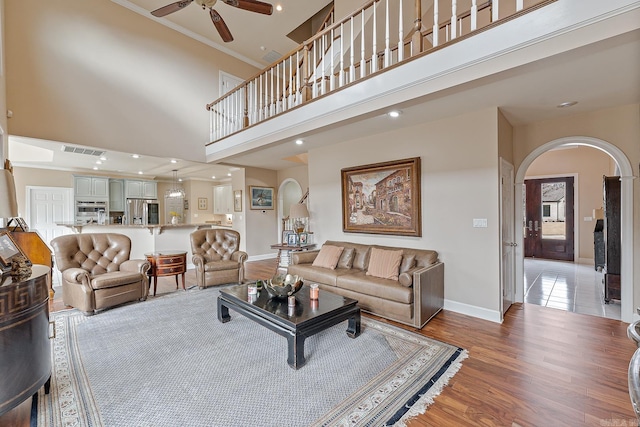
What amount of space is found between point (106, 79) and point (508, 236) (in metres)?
7.25

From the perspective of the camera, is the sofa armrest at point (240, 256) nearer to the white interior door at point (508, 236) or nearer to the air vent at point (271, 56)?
the white interior door at point (508, 236)

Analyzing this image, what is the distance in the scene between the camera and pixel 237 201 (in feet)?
24.8

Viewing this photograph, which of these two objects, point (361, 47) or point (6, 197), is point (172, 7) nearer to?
point (361, 47)


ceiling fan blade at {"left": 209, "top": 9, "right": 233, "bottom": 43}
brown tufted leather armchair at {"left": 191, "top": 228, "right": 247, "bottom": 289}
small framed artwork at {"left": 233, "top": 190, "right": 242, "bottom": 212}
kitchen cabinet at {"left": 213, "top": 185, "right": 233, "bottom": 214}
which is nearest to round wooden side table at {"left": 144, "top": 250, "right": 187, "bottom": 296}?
brown tufted leather armchair at {"left": 191, "top": 228, "right": 247, "bottom": 289}

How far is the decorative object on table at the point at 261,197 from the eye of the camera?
295 inches

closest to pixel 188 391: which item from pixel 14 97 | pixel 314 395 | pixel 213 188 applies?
pixel 314 395

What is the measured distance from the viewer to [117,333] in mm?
3037

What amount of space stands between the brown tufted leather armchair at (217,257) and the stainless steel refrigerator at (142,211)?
15.2 ft

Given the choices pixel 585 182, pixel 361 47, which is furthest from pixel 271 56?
pixel 585 182

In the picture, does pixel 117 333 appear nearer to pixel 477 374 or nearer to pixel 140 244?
pixel 140 244

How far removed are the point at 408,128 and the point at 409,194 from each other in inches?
39.2

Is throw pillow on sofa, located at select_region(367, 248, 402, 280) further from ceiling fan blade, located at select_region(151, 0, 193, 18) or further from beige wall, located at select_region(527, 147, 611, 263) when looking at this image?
beige wall, located at select_region(527, 147, 611, 263)

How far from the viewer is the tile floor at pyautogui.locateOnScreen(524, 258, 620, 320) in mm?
3766

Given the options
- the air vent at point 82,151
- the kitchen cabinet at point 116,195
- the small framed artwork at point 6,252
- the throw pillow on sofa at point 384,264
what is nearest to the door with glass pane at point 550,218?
the throw pillow on sofa at point 384,264
